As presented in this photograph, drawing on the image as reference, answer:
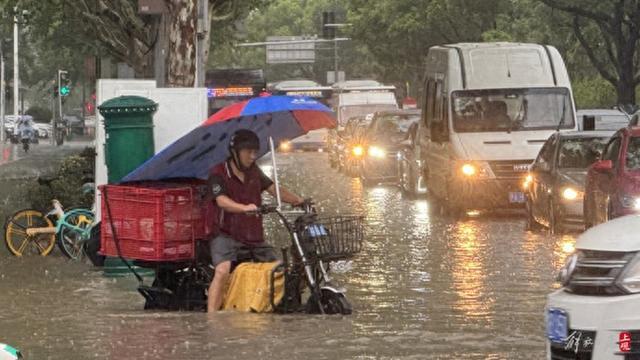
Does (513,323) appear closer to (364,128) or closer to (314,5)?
(364,128)

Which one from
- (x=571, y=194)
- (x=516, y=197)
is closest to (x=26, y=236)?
(x=571, y=194)

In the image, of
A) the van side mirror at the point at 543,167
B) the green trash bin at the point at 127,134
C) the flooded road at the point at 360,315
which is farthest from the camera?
the van side mirror at the point at 543,167

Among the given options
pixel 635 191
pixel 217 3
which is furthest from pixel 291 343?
pixel 217 3

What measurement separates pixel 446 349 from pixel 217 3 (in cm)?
2590

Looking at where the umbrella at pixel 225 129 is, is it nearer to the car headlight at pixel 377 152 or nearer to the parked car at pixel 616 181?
the parked car at pixel 616 181

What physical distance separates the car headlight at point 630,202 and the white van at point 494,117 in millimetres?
7818

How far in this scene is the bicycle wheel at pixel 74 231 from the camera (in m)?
18.7

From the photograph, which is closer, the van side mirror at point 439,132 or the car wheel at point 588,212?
the car wheel at point 588,212

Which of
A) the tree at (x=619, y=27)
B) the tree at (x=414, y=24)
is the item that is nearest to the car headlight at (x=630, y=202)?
the tree at (x=619, y=27)

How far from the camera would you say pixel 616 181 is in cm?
1812

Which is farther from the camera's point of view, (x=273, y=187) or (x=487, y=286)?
(x=487, y=286)

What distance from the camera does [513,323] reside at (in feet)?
41.9

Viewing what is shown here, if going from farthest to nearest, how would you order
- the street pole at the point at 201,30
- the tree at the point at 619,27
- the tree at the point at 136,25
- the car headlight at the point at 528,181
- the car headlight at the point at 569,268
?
the tree at the point at 619,27 → the street pole at the point at 201,30 → the car headlight at the point at 528,181 → the tree at the point at 136,25 → the car headlight at the point at 569,268

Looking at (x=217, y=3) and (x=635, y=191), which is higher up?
→ (x=217, y=3)
